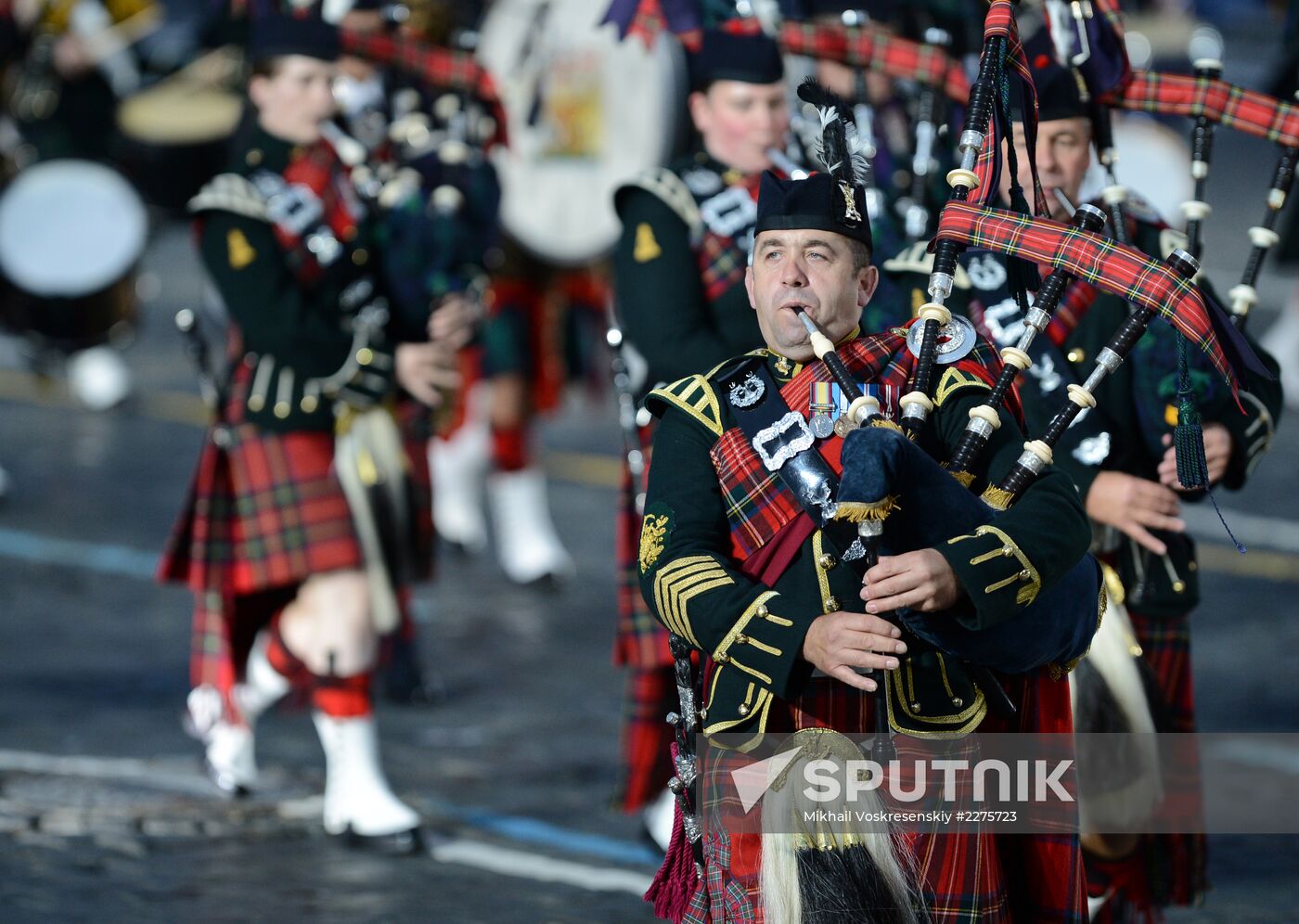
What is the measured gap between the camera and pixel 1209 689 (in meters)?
7.43

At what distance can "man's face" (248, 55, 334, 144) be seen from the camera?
6.09 metres

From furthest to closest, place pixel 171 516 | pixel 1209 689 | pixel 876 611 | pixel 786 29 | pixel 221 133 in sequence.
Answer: pixel 221 133 < pixel 171 516 < pixel 1209 689 < pixel 786 29 < pixel 876 611

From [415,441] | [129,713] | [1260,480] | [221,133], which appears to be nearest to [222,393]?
[415,441]

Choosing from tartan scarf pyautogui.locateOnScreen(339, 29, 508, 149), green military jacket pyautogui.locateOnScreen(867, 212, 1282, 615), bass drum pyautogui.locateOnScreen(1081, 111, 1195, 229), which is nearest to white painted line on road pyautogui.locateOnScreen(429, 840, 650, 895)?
green military jacket pyautogui.locateOnScreen(867, 212, 1282, 615)

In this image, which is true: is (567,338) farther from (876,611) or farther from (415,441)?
(876,611)

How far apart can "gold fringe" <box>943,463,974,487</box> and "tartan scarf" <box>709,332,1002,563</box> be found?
0.16m

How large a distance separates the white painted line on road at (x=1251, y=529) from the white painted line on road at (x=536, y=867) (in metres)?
4.18

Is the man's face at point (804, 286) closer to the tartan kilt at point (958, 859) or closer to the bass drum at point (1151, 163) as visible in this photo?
the tartan kilt at point (958, 859)

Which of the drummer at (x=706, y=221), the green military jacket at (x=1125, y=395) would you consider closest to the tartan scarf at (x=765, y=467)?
the green military jacket at (x=1125, y=395)

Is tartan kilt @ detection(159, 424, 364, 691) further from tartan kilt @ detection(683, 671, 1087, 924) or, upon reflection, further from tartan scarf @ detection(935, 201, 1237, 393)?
tartan scarf @ detection(935, 201, 1237, 393)

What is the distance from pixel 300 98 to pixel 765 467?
2.83 meters

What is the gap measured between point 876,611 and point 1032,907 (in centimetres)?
74

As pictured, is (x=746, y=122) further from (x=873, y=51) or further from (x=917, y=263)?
(x=917, y=263)

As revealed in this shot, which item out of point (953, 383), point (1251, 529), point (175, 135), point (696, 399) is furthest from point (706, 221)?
point (175, 135)
